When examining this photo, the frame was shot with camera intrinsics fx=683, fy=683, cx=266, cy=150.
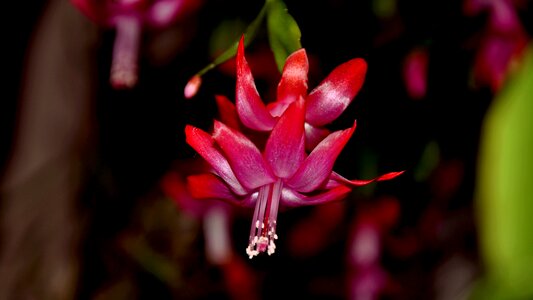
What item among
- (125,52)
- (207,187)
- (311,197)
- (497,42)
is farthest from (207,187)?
(497,42)

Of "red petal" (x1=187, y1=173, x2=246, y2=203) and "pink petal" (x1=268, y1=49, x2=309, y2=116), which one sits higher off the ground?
"pink petal" (x1=268, y1=49, x2=309, y2=116)

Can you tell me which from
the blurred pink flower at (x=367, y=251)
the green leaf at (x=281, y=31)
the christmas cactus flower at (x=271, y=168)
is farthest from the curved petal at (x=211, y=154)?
the blurred pink flower at (x=367, y=251)

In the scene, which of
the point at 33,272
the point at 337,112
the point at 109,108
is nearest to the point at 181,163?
the point at 109,108

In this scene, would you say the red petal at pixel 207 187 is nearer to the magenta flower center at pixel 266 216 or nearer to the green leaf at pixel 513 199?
the magenta flower center at pixel 266 216

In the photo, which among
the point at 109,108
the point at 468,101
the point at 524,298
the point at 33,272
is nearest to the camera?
the point at 524,298

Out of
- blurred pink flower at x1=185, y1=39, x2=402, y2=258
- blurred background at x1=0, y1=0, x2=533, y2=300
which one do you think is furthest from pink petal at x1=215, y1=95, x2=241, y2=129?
blurred background at x1=0, y1=0, x2=533, y2=300

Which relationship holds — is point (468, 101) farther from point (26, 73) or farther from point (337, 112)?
point (26, 73)

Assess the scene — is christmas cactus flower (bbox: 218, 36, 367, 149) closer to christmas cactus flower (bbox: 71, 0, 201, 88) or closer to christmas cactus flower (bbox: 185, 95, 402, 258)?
christmas cactus flower (bbox: 185, 95, 402, 258)
